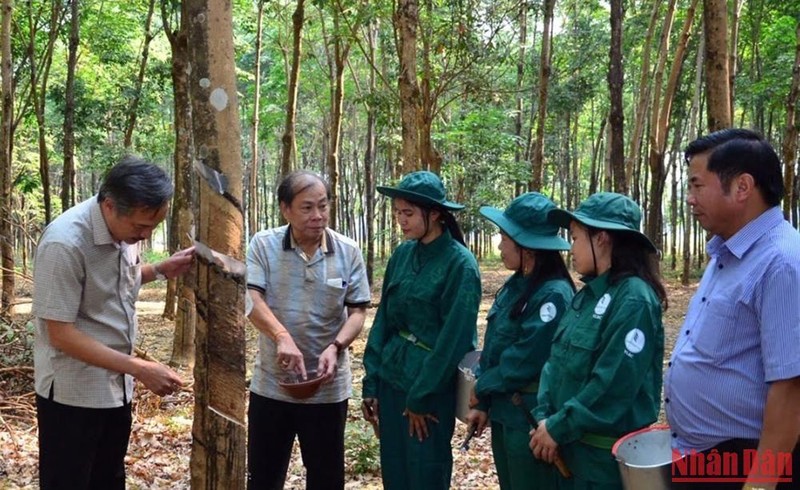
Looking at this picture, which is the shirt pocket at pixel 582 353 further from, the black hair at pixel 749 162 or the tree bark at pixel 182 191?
the tree bark at pixel 182 191

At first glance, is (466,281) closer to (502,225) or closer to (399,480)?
(502,225)

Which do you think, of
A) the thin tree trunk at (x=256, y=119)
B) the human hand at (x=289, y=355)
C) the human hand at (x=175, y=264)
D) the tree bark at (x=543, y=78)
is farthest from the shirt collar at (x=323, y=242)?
the tree bark at (x=543, y=78)

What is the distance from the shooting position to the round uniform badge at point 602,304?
2.44 metres

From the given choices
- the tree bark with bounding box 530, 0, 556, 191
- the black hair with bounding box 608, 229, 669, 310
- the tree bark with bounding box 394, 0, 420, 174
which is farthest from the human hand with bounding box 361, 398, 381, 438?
the tree bark with bounding box 530, 0, 556, 191

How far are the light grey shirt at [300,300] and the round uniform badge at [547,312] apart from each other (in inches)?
36.7

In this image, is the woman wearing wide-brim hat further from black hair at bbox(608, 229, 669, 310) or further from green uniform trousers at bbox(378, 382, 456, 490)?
green uniform trousers at bbox(378, 382, 456, 490)

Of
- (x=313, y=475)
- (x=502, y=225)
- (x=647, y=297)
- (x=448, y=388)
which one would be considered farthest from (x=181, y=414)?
(x=647, y=297)

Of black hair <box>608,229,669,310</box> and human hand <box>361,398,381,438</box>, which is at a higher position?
black hair <box>608,229,669,310</box>

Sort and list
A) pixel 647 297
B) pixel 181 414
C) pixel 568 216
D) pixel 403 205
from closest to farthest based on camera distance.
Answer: pixel 647 297, pixel 568 216, pixel 403 205, pixel 181 414

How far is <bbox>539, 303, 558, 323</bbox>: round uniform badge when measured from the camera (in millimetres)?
2828

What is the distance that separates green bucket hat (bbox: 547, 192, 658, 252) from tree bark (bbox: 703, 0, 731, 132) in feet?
6.94

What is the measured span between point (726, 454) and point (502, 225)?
1.25 metres

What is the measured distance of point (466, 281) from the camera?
3059 mm

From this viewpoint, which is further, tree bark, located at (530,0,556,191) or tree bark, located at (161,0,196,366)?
tree bark, located at (530,0,556,191)
